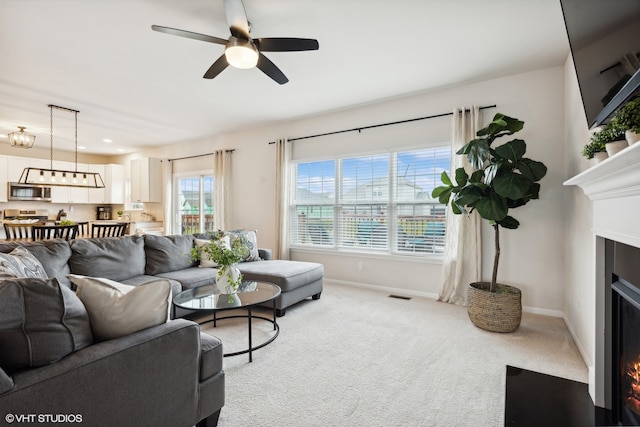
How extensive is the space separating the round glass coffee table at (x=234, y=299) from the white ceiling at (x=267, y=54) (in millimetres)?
2323

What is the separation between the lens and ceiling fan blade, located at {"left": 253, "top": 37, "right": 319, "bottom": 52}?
2287mm

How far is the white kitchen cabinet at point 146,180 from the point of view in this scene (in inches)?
285

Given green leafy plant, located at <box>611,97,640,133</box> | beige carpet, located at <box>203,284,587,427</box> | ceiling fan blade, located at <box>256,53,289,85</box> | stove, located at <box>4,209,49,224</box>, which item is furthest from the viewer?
stove, located at <box>4,209,49,224</box>

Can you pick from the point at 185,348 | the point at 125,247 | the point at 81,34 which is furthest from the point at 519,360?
the point at 81,34

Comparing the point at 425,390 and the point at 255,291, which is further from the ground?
the point at 255,291

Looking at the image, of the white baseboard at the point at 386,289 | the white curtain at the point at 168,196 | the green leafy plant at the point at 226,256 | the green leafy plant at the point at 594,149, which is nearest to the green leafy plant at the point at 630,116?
the green leafy plant at the point at 594,149

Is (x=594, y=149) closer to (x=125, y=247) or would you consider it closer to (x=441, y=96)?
(x=441, y=96)

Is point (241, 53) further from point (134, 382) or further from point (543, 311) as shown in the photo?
point (543, 311)

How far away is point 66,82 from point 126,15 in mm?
2010

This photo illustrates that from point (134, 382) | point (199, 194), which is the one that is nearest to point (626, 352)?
point (134, 382)

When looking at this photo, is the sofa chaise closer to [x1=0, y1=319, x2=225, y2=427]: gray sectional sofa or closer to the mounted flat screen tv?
[x1=0, y1=319, x2=225, y2=427]: gray sectional sofa

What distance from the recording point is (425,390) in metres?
1.98

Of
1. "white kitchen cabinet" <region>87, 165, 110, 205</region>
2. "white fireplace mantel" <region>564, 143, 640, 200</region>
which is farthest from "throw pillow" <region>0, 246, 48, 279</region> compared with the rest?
"white kitchen cabinet" <region>87, 165, 110, 205</region>

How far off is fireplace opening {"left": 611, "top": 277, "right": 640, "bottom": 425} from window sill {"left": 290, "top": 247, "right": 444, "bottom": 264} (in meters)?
2.33
